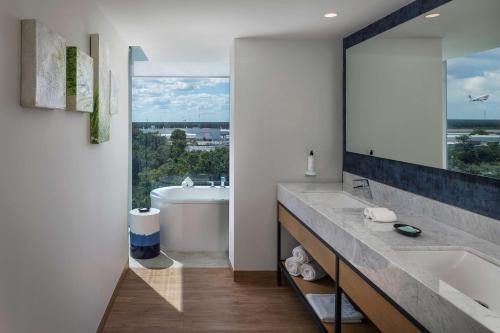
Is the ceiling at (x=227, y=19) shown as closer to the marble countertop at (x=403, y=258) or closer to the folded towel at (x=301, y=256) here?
the marble countertop at (x=403, y=258)

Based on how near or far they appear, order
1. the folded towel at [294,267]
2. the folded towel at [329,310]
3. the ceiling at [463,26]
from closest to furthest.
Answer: the ceiling at [463,26] → the folded towel at [329,310] → the folded towel at [294,267]

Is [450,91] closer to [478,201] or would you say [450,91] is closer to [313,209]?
[478,201]

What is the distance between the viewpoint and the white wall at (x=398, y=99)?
2.72 metres

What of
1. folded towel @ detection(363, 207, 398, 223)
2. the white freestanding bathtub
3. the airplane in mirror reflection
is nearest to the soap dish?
folded towel @ detection(363, 207, 398, 223)

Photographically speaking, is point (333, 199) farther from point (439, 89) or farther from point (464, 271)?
point (464, 271)

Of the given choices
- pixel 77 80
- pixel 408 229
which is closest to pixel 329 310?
pixel 408 229

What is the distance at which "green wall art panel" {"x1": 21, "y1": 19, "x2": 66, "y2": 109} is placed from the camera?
1.71 meters

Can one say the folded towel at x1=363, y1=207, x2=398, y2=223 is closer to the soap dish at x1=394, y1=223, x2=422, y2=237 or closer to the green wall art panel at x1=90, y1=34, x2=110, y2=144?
the soap dish at x1=394, y1=223, x2=422, y2=237

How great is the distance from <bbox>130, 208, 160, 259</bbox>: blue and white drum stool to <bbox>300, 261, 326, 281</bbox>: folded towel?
193 centimetres

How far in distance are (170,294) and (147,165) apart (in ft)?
7.76

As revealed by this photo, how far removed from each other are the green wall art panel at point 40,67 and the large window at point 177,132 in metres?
3.96

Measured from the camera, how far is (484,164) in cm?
230

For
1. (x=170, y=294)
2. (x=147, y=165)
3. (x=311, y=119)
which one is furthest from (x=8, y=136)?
(x=147, y=165)

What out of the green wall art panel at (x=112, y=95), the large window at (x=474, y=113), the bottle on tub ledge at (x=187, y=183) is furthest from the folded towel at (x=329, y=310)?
the bottle on tub ledge at (x=187, y=183)
